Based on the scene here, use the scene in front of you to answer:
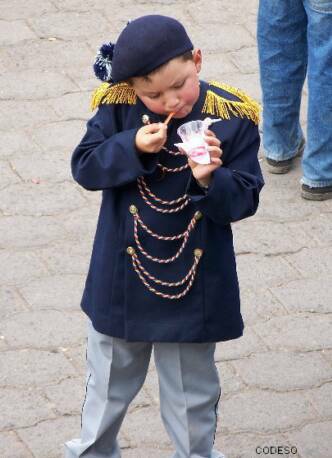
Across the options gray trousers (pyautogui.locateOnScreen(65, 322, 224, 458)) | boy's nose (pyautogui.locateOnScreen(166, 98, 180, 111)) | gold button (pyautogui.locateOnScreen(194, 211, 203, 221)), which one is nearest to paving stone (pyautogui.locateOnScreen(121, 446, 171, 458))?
gray trousers (pyautogui.locateOnScreen(65, 322, 224, 458))

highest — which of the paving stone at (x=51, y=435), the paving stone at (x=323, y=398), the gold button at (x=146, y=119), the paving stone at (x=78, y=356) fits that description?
the gold button at (x=146, y=119)

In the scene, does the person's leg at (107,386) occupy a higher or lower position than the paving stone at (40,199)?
higher

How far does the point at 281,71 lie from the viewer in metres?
5.58

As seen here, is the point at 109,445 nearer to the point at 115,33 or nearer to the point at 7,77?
the point at 7,77

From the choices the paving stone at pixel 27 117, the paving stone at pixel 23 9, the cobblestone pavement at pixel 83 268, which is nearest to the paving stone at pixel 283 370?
the cobblestone pavement at pixel 83 268

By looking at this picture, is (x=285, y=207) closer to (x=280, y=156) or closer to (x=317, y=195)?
(x=317, y=195)

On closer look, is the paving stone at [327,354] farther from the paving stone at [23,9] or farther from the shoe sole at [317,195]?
the paving stone at [23,9]

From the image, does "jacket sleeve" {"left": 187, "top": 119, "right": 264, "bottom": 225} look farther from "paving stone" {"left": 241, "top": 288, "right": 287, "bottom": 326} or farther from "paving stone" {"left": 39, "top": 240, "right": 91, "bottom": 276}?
"paving stone" {"left": 39, "top": 240, "right": 91, "bottom": 276}

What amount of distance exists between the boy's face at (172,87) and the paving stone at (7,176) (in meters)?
2.28

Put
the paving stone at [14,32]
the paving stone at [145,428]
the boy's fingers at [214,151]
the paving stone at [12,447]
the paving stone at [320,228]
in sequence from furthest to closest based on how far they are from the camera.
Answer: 1. the paving stone at [14,32]
2. the paving stone at [320,228]
3. the paving stone at [145,428]
4. the paving stone at [12,447]
5. the boy's fingers at [214,151]

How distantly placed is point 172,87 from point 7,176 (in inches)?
94.6

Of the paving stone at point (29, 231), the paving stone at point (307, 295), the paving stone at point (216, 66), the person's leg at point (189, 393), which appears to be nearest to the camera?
the person's leg at point (189, 393)

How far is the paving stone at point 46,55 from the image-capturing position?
20.9ft

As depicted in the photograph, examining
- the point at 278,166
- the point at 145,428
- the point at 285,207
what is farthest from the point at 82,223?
the point at 145,428
